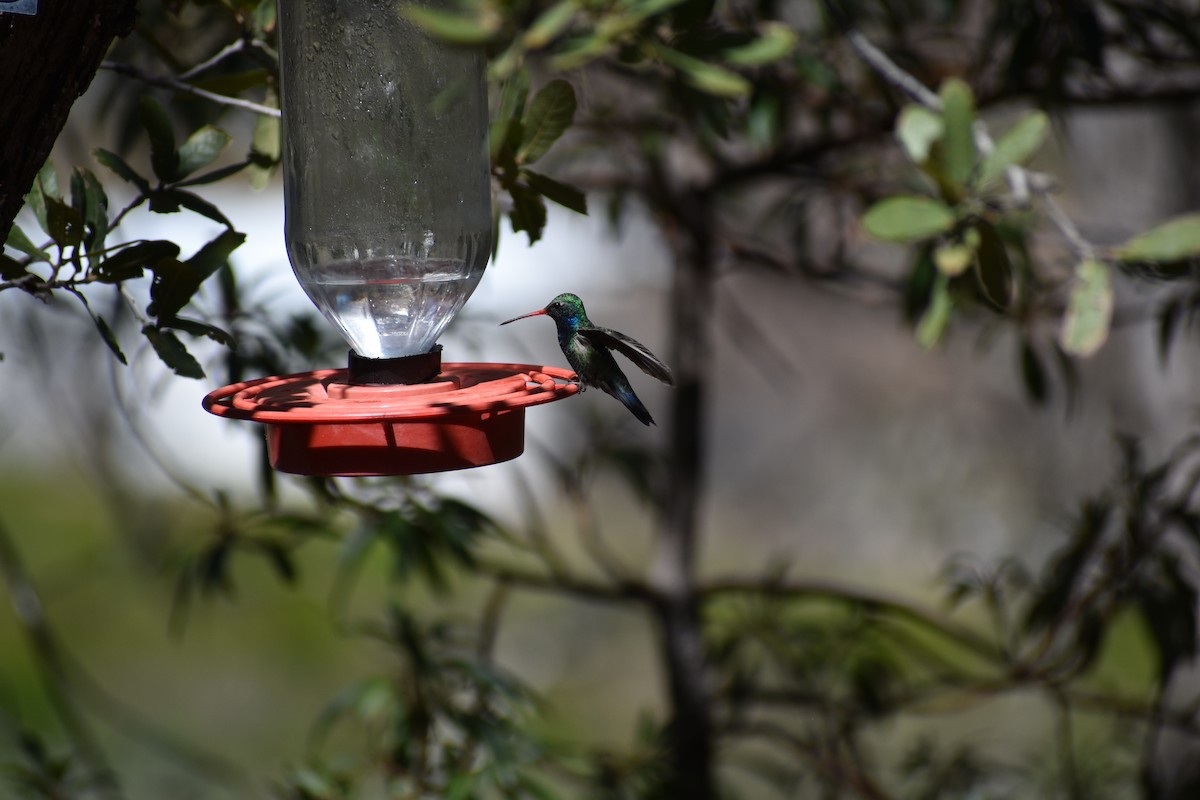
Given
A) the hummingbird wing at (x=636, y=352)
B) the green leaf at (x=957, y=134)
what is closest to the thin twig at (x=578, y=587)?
the hummingbird wing at (x=636, y=352)

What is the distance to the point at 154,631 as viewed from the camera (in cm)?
593

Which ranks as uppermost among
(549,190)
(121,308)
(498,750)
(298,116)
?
(298,116)

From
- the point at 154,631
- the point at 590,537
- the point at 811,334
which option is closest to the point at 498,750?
the point at 590,537

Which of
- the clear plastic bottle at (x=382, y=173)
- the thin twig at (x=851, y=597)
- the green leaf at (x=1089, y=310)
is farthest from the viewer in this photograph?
the thin twig at (x=851, y=597)

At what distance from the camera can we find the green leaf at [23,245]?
0.99m

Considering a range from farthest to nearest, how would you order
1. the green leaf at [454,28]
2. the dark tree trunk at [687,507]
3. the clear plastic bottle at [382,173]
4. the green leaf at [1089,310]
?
the dark tree trunk at [687,507] → the clear plastic bottle at [382,173] → the green leaf at [1089,310] → the green leaf at [454,28]

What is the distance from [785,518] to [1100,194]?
321 centimetres

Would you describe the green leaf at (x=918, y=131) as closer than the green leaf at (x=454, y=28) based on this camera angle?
No

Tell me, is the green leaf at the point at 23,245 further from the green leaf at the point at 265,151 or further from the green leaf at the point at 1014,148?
the green leaf at the point at 1014,148

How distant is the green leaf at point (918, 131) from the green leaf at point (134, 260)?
729 mm

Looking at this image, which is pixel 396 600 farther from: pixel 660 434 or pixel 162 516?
pixel 660 434

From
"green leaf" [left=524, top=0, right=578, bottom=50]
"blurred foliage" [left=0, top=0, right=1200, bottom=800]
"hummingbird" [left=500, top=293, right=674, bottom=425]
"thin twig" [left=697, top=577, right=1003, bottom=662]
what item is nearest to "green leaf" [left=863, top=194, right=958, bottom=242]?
"blurred foliage" [left=0, top=0, right=1200, bottom=800]

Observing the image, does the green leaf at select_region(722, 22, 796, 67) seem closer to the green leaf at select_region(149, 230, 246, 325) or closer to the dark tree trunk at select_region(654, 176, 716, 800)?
the green leaf at select_region(149, 230, 246, 325)

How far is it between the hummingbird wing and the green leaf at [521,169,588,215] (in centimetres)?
12
